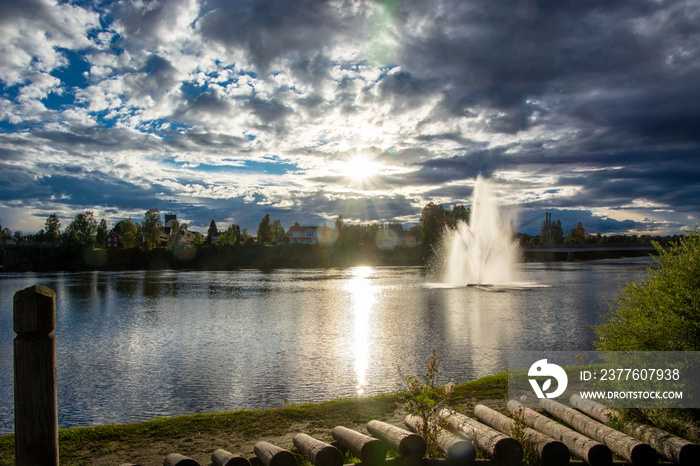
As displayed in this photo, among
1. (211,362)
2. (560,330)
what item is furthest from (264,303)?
(560,330)

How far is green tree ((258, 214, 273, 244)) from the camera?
16162 centimetres

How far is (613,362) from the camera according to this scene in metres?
8.28

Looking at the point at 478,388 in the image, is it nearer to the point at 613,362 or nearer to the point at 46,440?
the point at 613,362

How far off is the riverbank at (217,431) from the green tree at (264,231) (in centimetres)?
15273

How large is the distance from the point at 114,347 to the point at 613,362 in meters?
22.6

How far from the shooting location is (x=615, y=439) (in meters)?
7.00

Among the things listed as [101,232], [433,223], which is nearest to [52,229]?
[101,232]

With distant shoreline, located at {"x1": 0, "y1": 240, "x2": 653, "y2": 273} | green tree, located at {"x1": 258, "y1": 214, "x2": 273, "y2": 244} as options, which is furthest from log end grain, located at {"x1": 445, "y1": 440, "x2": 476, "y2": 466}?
green tree, located at {"x1": 258, "y1": 214, "x2": 273, "y2": 244}

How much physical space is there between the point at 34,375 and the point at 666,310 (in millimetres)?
9399

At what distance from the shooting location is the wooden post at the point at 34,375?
4.61 m

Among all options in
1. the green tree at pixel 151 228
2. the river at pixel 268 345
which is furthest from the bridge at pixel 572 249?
the green tree at pixel 151 228

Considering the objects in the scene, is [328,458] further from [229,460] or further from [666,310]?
[666,310]

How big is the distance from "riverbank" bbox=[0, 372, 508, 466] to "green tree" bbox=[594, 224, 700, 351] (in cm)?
352

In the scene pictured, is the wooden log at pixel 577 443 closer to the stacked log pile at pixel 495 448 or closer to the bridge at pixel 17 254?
the stacked log pile at pixel 495 448
